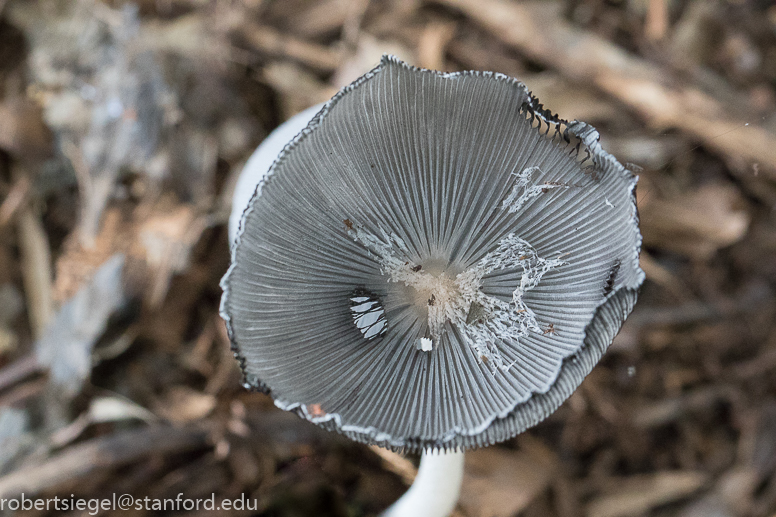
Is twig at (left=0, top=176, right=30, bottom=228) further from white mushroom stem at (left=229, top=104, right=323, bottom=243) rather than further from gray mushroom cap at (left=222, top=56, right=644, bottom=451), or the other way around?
gray mushroom cap at (left=222, top=56, right=644, bottom=451)

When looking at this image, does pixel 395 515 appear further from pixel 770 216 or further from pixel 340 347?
pixel 770 216

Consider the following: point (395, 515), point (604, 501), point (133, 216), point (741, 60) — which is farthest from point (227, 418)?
point (741, 60)

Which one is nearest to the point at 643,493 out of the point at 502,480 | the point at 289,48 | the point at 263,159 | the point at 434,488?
the point at 502,480

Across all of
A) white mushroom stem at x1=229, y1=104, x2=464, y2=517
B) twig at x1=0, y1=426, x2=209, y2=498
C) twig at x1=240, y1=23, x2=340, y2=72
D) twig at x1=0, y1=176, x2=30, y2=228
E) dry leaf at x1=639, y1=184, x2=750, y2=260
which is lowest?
twig at x1=0, y1=426, x2=209, y2=498

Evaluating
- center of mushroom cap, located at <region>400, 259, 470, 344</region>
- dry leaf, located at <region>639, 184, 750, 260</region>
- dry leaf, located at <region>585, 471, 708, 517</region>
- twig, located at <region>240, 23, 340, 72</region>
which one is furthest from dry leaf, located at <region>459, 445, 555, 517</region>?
twig, located at <region>240, 23, 340, 72</region>

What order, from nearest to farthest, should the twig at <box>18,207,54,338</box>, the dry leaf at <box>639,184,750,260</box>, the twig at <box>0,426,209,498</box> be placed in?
the twig at <box>0,426,209,498</box> → the twig at <box>18,207,54,338</box> → the dry leaf at <box>639,184,750,260</box>

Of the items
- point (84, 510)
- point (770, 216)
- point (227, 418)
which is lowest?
point (84, 510)
